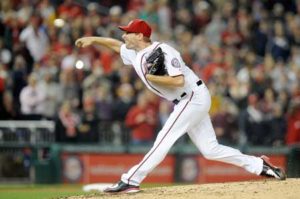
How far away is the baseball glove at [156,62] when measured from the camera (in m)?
10.2

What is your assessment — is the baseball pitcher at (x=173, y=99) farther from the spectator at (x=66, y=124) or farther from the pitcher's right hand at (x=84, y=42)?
the spectator at (x=66, y=124)

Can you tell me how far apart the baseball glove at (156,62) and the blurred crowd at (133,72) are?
24.0ft

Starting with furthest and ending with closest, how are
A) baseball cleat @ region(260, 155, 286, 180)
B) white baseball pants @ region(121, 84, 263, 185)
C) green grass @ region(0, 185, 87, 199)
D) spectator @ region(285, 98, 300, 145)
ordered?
spectator @ region(285, 98, 300, 145)
green grass @ region(0, 185, 87, 199)
baseball cleat @ region(260, 155, 286, 180)
white baseball pants @ region(121, 84, 263, 185)

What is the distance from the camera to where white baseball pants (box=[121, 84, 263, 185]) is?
33.6ft

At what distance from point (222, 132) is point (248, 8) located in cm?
548

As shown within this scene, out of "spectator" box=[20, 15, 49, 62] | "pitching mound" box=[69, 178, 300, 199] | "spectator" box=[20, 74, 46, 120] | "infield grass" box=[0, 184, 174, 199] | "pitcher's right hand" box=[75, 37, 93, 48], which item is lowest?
"infield grass" box=[0, 184, 174, 199]

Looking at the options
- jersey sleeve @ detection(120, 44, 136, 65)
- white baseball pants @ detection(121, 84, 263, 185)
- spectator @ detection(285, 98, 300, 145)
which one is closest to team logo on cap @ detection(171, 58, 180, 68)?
white baseball pants @ detection(121, 84, 263, 185)

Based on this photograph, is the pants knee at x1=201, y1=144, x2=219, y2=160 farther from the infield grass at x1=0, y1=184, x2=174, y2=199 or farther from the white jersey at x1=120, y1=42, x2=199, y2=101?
the infield grass at x1=0, y1=184, x2=174, y2=199

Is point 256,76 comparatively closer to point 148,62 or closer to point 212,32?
point 212,32

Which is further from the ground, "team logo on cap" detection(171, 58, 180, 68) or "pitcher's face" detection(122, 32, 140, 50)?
"pitcher's face" detection(122, 32, 140, 50)

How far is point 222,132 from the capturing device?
1812cm

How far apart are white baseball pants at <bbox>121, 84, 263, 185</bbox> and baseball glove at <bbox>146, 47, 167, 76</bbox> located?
0.50 metres

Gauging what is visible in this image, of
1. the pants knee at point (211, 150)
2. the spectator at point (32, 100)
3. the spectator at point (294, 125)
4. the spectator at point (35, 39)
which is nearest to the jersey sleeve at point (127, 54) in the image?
the pants knee at point (211, 150)

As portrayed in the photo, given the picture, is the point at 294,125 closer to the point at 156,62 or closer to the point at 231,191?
the point at 231,191
